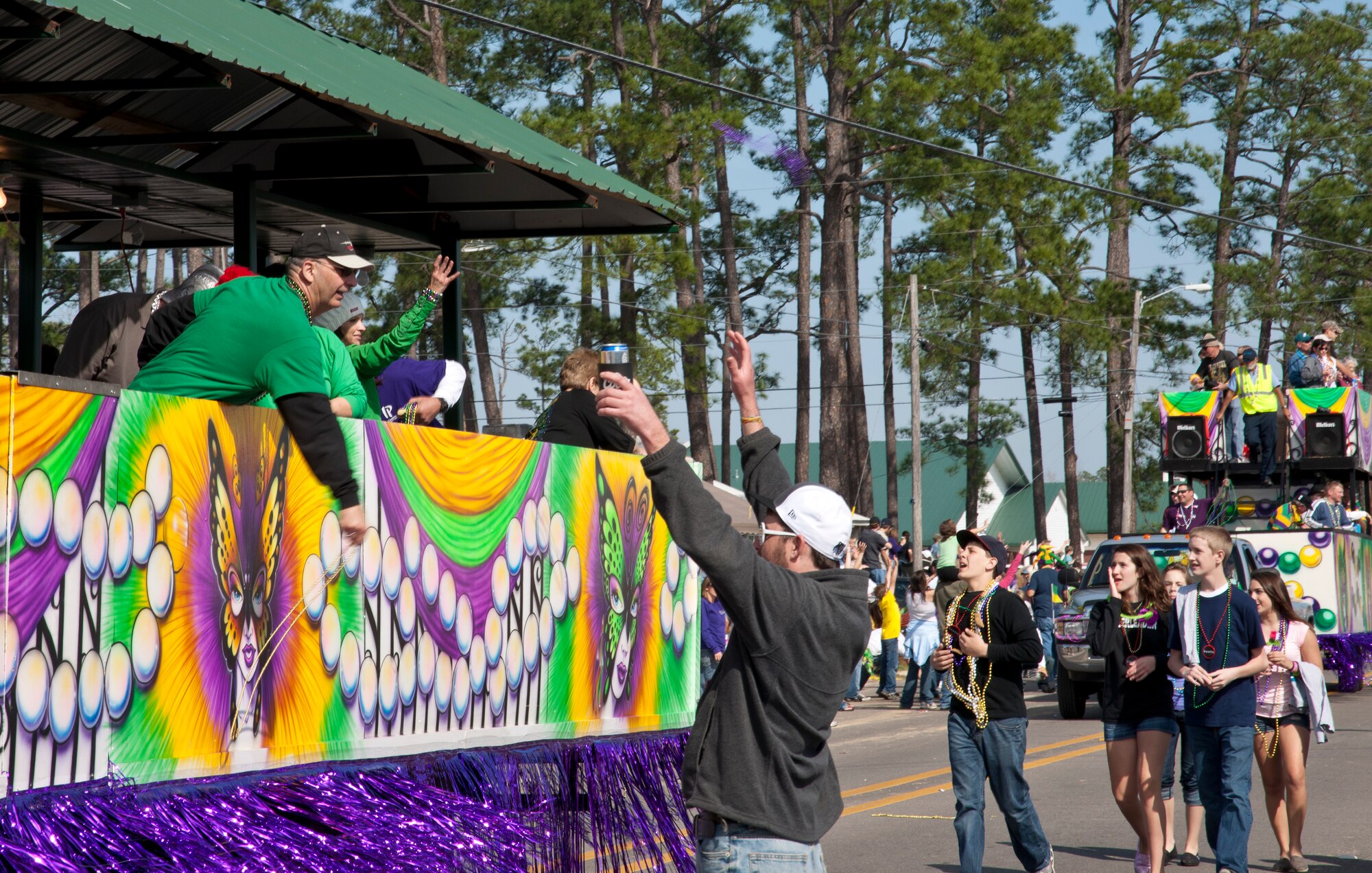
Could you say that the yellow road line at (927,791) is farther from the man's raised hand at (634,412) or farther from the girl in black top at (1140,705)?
the man's raised hand at (634,412)

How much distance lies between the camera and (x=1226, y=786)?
7.66 metres

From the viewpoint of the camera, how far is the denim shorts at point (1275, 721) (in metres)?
8.66

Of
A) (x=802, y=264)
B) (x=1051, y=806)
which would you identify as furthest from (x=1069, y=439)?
(x=1051, y=806)

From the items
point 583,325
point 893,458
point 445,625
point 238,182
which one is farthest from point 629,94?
point 445,625

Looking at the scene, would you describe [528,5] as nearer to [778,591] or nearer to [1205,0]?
[1205,0]

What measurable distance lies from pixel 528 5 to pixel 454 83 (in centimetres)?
278

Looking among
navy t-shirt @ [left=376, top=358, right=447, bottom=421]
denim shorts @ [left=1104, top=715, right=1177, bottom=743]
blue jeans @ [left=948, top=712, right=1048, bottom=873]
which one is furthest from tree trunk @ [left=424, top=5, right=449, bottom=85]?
blue jeans @ [left=948, top=712, right=1048, bottom=873]

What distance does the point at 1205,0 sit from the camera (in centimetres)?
4338

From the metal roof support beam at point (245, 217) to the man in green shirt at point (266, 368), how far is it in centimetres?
220

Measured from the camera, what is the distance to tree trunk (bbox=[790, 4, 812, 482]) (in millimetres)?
35875

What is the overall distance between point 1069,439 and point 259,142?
46.5 meters

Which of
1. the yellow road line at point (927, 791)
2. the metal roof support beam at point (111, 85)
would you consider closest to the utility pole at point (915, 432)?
the yellow road line at point (927, 791)

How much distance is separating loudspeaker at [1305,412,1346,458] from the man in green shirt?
18718mm

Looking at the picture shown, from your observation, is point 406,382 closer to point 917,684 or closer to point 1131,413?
point 917,684
